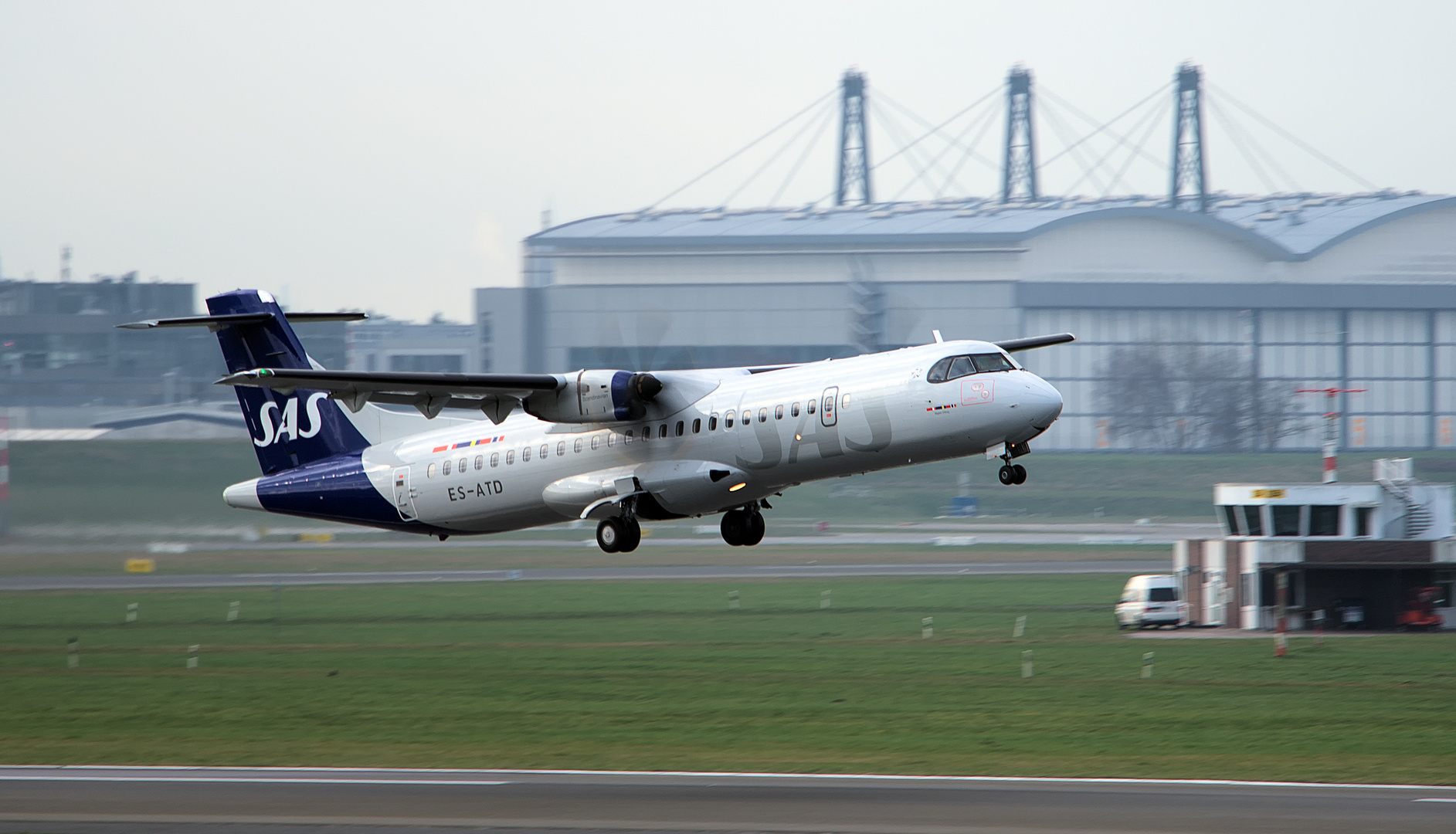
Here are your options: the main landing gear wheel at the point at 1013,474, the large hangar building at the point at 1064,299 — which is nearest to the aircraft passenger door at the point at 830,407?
the main landing gear wheel at the point at 1013,474

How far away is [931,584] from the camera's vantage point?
6875 centimetres

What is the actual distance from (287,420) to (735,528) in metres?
11.6

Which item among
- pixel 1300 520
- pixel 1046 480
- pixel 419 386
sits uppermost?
pixel 419 386

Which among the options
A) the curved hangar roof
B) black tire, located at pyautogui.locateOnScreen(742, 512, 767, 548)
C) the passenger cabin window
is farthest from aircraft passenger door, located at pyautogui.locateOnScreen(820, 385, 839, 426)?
the curved hangar roof

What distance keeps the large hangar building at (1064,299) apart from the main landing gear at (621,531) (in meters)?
85.4

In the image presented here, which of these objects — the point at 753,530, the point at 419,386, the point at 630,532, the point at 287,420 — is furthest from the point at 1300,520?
the point at 419,386

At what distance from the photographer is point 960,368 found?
27.5 metres

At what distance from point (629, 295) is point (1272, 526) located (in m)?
74.4

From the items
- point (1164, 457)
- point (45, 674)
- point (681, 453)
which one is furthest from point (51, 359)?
point (681, 453)

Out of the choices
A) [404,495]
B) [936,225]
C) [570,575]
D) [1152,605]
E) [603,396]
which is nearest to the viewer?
[603,396]

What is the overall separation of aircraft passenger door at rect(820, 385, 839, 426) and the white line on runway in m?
10.2

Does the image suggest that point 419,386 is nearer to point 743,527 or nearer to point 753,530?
point 743,527

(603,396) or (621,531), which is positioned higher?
(603,396)

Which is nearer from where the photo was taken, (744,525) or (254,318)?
(744,525)
